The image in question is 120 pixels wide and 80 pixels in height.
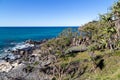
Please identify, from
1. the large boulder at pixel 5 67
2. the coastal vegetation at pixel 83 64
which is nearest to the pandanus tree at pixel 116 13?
the coastal vegetation at pixel 83 64

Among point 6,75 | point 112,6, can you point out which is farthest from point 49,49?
point 112,6

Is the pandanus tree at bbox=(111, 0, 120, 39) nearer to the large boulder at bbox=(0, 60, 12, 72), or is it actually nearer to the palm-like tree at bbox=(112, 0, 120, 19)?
the palm-like tree at bbox=(112, 0, 120, 19)

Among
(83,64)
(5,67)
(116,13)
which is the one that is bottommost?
(5,67)

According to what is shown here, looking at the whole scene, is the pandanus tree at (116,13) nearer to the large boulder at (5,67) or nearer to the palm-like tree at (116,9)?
the palm-like tree at (116,9)

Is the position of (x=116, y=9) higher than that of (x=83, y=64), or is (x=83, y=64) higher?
(x=116, y=9)

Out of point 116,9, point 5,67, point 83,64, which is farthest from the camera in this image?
point 5,67

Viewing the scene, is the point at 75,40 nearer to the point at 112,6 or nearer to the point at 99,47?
the point at 99,47

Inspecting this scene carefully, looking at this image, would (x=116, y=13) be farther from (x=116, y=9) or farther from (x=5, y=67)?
(x=5, y=67)

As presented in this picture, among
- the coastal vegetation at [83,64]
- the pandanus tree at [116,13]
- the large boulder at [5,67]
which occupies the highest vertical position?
the pandanus tree at [116,13]

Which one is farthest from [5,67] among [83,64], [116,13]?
[116,13]

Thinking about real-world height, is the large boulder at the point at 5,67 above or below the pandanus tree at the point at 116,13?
below

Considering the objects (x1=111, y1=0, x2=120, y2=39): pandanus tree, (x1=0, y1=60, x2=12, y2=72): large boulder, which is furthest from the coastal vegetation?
(x1=0, y1=60, x2=12, y2=72): large boulder

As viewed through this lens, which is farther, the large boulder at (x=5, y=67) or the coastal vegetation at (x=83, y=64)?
the large boulder at (x=5, y=67)

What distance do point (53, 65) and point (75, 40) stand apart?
106ft
